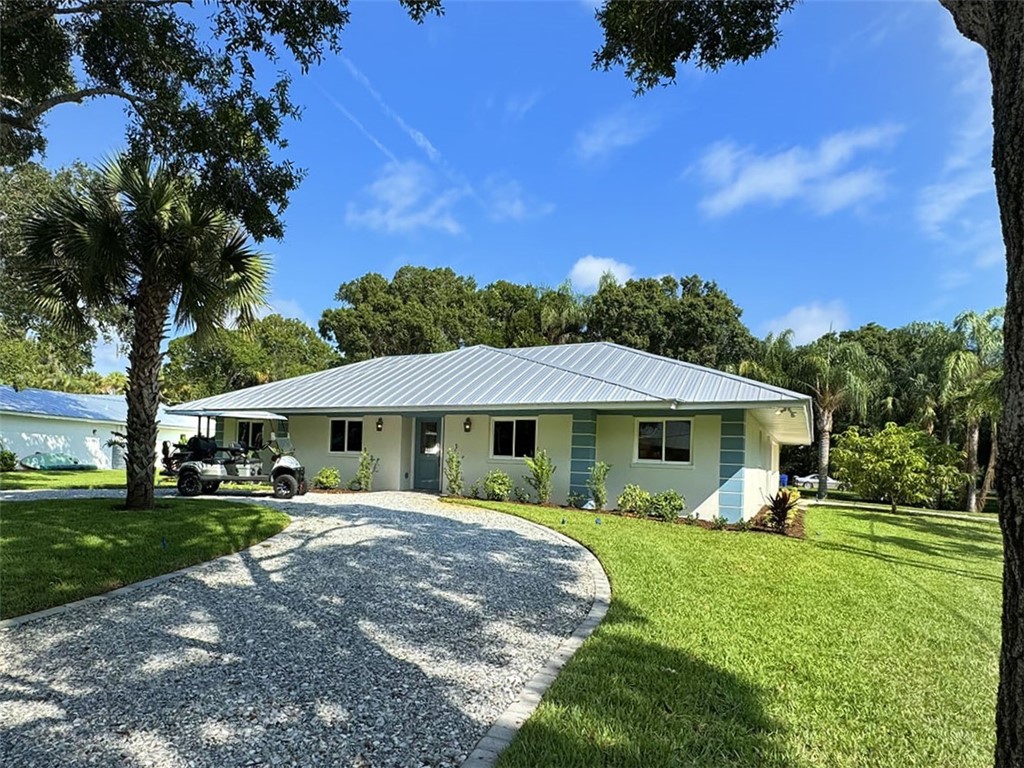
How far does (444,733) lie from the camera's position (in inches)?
136

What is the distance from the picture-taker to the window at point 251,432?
21.4m

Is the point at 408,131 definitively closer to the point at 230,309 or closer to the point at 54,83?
the point at 230,309

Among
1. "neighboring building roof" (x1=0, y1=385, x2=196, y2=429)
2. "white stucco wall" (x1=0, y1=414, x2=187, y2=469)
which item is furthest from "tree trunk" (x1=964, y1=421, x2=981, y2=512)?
"white stucco wall" (x1=0, y1=414, x2=187, y2=469)

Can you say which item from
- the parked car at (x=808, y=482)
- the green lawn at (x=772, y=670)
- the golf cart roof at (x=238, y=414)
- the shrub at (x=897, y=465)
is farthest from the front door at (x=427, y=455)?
the parked car at (x=808, y=482)

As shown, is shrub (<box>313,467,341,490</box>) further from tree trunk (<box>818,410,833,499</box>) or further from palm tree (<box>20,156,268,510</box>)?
tree trunk (<box>818,410,833,499</box>)

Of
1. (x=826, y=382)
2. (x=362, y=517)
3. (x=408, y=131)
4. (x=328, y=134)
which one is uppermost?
(x=408, y=131)

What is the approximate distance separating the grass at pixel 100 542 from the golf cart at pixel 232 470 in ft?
8.57

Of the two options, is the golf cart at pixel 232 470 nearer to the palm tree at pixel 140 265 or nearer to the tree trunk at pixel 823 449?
the palm tree at pixel 140 265

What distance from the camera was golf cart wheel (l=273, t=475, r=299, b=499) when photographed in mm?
14938

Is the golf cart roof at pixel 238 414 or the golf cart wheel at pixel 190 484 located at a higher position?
the golf cart roof at pixel 238 414

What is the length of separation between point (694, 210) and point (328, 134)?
40.4 ft

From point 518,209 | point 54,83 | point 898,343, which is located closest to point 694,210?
point 518,209

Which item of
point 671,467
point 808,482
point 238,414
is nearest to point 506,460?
point 671,467

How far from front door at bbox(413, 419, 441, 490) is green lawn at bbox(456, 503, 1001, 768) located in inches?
380
